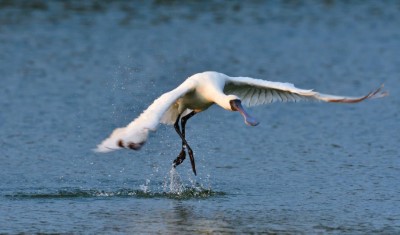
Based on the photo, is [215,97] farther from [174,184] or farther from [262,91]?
[174,184]

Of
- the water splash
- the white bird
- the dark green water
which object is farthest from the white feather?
the dark green water

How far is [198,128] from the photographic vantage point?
52.0ft

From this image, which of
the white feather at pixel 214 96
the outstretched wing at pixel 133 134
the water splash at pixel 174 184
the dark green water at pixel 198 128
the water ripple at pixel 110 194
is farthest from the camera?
the water splash at pixel 174 184

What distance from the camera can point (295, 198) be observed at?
11.8m

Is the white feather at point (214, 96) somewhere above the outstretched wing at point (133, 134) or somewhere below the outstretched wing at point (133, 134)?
above

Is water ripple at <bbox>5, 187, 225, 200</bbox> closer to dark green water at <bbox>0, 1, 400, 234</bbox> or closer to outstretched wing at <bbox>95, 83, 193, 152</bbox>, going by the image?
dark green water at <bbox>0, 1, 400, 234</bbox>

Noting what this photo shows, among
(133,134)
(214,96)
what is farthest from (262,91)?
(133,134)

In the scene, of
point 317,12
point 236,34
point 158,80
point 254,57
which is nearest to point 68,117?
point 158,80

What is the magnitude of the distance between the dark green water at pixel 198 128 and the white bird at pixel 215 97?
0.84 metres

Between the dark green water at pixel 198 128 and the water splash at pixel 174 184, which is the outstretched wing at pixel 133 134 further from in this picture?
the water splash at pixel 174 184

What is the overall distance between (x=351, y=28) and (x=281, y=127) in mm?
10986

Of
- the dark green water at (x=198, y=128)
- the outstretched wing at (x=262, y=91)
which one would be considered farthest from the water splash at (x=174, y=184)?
the outstretched wing at (x=262, y=91)

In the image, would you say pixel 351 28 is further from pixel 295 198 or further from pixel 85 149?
pixel 295 198

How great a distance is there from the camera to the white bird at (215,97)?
35.2 ft
